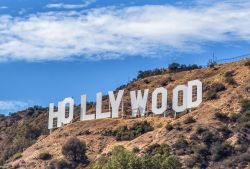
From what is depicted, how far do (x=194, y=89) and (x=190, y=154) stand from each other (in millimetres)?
21807

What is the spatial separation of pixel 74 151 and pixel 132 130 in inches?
352

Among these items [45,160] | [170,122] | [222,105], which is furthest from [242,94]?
Result: [45,160]

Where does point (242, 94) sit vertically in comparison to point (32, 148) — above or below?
above

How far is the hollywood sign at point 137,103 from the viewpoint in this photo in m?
110

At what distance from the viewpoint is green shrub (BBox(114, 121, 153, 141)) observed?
111 metres

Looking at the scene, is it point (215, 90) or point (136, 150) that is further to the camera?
point (215, 90)

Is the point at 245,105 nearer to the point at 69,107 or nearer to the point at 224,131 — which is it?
the point at 224,131

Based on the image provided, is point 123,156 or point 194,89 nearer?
point 123,156

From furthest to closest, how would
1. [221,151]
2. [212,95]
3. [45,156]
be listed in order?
[45,156], [212,95], [221,151]

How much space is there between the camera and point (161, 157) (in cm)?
8144

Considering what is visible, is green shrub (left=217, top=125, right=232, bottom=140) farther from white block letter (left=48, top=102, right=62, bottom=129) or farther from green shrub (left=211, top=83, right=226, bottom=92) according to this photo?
white block letter (left=48, top=102, right=62, bottom=129)

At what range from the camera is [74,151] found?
362 ft

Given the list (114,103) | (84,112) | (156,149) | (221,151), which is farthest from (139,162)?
(84,112)

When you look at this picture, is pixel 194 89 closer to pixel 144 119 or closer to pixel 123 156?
pixel 144 119
